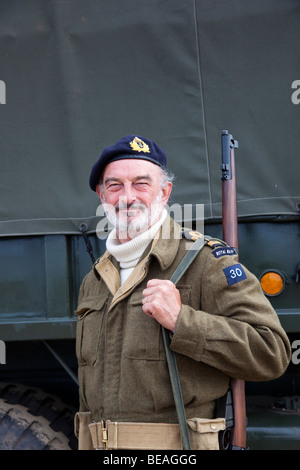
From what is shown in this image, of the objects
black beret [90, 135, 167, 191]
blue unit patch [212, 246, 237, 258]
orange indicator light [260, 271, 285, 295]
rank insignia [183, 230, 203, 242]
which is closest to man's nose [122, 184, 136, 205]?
black beret [90, 135, 167, 191]

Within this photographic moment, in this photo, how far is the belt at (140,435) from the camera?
1.66 m

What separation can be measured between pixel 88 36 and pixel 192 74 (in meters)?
0.56

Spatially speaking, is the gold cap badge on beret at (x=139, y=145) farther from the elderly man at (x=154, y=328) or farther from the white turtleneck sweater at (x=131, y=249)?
the white turtleneck sweater at (x=131, y=249)

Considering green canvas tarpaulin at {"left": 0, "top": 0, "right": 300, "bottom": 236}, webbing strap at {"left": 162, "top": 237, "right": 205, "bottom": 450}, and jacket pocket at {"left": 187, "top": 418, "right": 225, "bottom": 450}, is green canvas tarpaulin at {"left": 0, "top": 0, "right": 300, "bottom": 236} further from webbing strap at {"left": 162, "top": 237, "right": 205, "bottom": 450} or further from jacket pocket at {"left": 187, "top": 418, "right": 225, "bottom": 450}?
jacket pocket at {"left": 187, "top": 418, "right": 225, "bottom": 450}

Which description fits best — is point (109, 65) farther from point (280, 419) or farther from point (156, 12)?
point (280, 419)

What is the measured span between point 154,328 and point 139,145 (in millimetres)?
650

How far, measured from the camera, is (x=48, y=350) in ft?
9.62

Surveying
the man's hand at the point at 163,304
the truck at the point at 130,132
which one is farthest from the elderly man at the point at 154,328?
the truck at the point at 130,132

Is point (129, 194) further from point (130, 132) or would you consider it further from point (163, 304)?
point (130, 132)

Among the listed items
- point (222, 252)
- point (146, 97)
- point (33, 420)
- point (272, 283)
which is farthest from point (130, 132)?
point (33, 420)

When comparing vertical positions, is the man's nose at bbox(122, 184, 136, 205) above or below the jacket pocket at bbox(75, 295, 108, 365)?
above

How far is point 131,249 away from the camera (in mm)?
1880

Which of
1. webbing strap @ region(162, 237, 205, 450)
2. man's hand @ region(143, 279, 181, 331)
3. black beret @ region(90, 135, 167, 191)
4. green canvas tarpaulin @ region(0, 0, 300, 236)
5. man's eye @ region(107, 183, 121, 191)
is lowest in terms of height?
webbing strap @ region(162, 237, 205, 450)

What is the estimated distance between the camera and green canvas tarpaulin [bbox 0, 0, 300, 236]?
8.39 ft
